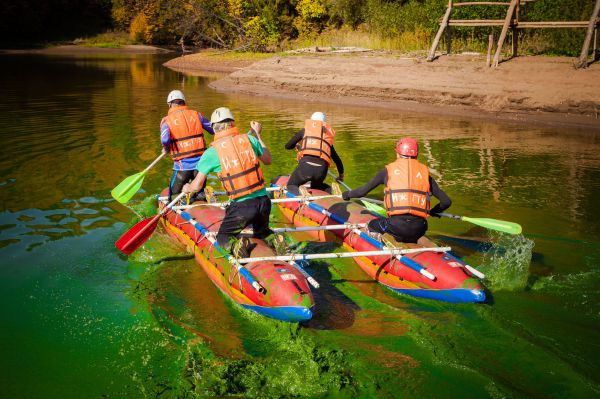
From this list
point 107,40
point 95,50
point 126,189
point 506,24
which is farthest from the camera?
point 107,40

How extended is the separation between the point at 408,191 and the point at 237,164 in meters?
2.28

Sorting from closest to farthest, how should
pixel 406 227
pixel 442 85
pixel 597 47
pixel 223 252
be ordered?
1. pixel 223 252
2. pixel 406 227
3. pixel 597 47
4. pixel 442 85

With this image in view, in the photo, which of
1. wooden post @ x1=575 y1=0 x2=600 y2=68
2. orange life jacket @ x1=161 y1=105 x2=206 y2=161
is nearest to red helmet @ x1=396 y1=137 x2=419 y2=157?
orange life jacket @ x1=161 y1=105 x2=206 y2=161

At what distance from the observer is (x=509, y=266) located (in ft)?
24.6

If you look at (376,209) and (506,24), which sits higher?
(506,24)

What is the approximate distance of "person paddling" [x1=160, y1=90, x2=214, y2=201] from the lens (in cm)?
919

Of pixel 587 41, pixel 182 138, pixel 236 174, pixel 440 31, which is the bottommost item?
pixel 236 174

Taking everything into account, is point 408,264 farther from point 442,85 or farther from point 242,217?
point 442,85

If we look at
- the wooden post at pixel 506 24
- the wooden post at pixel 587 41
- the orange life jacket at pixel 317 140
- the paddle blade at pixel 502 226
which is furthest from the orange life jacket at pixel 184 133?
the wooden post at pixel 587 41

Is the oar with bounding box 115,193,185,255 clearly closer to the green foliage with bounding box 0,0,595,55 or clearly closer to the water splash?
the water splash

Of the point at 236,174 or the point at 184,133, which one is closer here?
the point at 236,174

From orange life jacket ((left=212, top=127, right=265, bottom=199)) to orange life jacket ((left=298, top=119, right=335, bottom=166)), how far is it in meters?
3.12

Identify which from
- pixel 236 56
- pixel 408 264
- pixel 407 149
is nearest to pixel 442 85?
pixel 407 149

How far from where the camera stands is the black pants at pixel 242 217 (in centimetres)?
674
